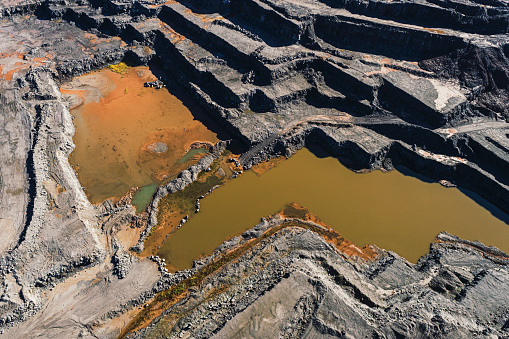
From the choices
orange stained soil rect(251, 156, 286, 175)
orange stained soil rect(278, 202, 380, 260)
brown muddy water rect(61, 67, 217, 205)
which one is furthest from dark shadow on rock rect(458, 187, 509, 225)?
brown muddy water rect(61, 67, 217, 205)

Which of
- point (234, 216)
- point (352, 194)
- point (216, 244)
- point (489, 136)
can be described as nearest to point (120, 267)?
point (216, 244)

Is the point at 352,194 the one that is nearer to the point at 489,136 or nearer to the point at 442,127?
the point at 442,127

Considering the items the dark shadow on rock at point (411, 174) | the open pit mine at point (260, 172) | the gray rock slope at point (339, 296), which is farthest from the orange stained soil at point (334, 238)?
the dark shadow on rock at point (411, 174)

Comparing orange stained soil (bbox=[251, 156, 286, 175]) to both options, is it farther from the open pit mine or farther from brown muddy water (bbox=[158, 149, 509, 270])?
brown muddy water (bbox=[158, 149, 509, 270])

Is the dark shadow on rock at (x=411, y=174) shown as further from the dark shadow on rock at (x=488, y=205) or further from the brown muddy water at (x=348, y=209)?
the dark shadow on rock at (x=488, y=205)

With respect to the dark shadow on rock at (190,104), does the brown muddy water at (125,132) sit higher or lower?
lower

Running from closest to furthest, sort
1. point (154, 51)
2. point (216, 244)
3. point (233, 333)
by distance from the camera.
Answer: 1. point (233, 333)
2. point (216, 244)
3. point (154, 51)
